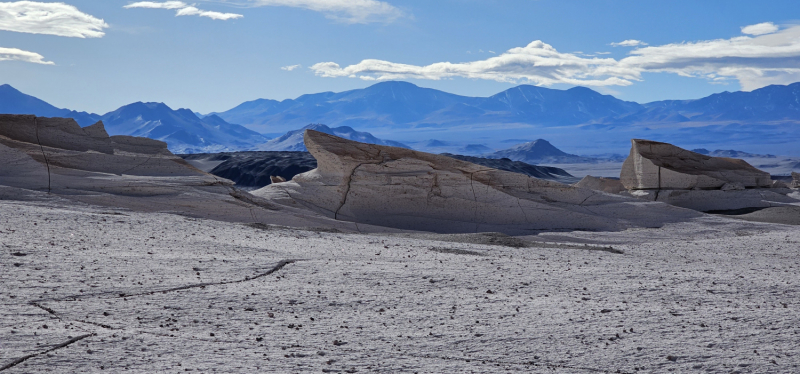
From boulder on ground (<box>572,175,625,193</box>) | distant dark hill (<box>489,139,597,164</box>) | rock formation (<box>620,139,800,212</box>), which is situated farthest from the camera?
distant dark hill (<box>489,139,597,164</box>)

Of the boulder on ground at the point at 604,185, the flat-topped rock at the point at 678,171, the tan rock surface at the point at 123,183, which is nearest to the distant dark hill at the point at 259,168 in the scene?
the boulder on ground at the point at 604,185

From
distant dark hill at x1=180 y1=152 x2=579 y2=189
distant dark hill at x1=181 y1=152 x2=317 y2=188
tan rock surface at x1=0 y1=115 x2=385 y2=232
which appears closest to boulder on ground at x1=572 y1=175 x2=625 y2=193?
tan rock surface at x1=0 y1=115 x2=385 y2=232

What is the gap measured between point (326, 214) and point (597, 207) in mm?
6181

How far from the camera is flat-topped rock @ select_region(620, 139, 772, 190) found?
65.0 feet

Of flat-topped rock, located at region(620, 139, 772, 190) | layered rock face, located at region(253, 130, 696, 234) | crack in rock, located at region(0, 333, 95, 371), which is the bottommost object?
crack in rock, located at region(0, 333, 95, 371)

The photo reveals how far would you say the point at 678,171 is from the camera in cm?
2014

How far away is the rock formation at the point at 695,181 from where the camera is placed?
1919 cm

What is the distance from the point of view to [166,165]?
14.2 m

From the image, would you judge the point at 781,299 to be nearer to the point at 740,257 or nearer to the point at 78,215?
the point at 740,257

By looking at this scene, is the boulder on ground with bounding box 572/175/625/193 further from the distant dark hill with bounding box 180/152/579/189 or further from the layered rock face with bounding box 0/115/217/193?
the distant dark hill with bounding box 180/152/579/189

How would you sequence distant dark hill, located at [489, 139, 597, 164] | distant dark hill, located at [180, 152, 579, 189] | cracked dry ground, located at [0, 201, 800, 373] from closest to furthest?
cracked dry ground, located at [0, 201, 800, 373] → distant dark hill, located at [180, 152, 579, 189] → distant dark hill, located at [489, 139, 597, 164]

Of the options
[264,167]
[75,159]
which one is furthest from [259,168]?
[75,159]

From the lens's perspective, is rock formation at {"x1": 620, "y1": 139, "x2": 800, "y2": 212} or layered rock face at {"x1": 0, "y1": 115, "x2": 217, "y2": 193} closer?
layered rock face at {"x1": 0, "y1": 115, "x2": 217, "y2": 193}

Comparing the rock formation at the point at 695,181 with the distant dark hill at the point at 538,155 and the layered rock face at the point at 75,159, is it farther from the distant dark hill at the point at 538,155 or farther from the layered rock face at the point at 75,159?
the distant dark hill at the point at 538,155
